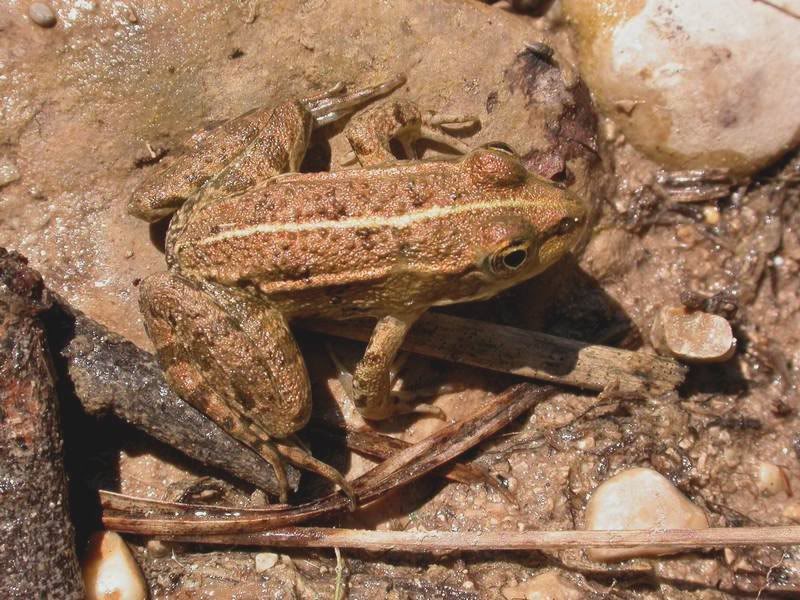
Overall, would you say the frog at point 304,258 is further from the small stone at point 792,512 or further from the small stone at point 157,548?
the small stone at point 792,512

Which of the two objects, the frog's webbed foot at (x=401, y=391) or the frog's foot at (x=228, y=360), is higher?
the frog's foot at (x=228, y=360)

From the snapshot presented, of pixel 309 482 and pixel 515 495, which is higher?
pixel 309 482

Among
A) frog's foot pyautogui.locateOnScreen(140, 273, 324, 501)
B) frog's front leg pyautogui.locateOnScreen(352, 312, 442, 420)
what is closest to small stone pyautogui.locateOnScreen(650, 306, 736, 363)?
frog's front leg pyautogui.locateOnScreen(352, 312, 442, 420)

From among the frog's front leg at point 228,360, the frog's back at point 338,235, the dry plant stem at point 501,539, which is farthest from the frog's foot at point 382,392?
the dry plant stem at point 501,539

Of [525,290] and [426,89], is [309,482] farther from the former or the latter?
[426,89]

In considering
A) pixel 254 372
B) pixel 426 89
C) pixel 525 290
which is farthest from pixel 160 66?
pixel 525 290

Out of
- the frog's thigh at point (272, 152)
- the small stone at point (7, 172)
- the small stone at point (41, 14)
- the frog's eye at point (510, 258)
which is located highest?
the small stone at point (41, 14)

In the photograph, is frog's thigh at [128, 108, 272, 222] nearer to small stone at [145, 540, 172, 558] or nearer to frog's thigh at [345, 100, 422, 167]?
frog's thigh at [345, 100, 422, 167]
